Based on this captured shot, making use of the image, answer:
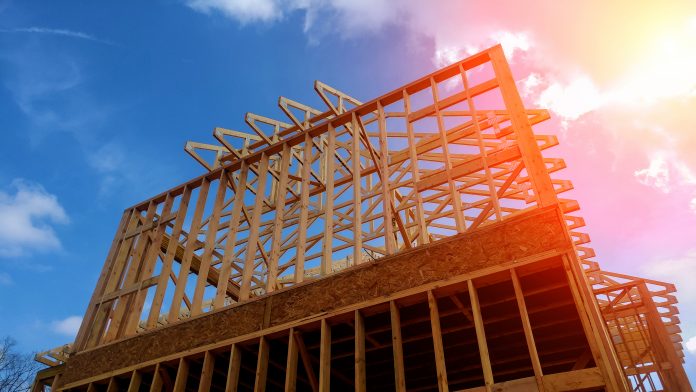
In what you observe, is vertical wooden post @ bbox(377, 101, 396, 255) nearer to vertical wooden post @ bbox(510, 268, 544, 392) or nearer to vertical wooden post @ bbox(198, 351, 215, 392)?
vertical wooden post @ bbox(510, 268, 544, 392)

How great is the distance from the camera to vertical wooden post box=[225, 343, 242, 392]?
8227mm

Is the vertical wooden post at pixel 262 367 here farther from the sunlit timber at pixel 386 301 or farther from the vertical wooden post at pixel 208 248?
the vertical wooden post at pixel 208 248

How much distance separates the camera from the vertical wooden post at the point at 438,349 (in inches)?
254

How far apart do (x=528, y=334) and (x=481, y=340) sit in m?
0.60

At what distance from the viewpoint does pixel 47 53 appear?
109 feet

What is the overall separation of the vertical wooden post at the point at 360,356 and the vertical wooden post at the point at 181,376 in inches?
138

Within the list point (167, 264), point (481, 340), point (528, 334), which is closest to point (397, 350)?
point (481, 340)

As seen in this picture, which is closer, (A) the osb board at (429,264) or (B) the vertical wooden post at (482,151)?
(A) the osb board at (429,264)

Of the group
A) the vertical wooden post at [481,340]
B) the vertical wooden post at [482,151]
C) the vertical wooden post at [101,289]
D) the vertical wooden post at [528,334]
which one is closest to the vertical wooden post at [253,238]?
the vertical wooden post at [101,289]

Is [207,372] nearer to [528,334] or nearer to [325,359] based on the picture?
[325,359]

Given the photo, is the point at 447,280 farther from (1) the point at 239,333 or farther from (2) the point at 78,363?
(2) the point at 78,363

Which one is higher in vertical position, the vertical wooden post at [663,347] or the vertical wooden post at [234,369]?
the vertical wooden post at [663,347]

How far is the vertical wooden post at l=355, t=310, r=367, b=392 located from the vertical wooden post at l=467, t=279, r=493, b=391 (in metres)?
1.65

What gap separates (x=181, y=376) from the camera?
899cm
